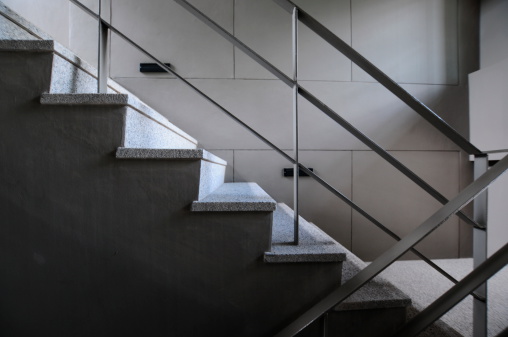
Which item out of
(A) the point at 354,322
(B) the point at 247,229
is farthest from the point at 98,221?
(A) the point at 354,322

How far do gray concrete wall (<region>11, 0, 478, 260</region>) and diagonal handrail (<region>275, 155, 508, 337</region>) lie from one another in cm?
161

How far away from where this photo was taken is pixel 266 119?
97.0 inches

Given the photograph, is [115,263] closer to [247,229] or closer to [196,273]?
[196,273]

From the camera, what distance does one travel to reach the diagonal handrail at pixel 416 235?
77cm

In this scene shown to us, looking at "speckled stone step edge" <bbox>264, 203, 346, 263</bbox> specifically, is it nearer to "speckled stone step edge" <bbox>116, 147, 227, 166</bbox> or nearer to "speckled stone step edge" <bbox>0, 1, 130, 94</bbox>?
"speckled stone step edge" <bbox>116, 147, 227, 166</bbox>

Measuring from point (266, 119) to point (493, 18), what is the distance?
206cm

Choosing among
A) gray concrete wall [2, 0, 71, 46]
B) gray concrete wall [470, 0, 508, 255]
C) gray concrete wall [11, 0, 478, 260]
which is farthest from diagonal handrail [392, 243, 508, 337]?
gray concrete wall [2, 0, 71, 46]

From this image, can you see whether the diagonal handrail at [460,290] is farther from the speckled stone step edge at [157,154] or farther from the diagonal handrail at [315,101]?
the speckled stone step edge at [157,154]

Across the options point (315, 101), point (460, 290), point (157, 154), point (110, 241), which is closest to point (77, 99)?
point (157, 154)

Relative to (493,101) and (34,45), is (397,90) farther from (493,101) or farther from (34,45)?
(493,101)

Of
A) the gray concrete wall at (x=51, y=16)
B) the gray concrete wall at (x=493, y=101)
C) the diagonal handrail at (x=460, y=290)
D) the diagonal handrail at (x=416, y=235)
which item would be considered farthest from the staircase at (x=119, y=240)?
the gray concrete wall at (x=493, y=101)

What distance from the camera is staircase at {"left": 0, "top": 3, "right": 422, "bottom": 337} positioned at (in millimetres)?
949

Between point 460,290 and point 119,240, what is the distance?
3.08 ft

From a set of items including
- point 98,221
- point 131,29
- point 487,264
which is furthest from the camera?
point 131,29
